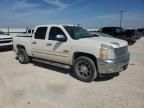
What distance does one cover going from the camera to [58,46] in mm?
6477

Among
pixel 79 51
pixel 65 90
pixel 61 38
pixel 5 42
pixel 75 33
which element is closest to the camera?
pixel 65 90

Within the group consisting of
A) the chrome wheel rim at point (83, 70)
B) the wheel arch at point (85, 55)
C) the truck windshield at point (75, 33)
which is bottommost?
the chrome wheel rim at point (83, 70)

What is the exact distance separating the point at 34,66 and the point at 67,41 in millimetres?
2658

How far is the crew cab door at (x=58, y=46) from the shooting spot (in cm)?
626

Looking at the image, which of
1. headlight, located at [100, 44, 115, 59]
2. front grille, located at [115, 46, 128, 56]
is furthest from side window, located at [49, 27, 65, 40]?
front grille, located at [115, 46, 128, 56]

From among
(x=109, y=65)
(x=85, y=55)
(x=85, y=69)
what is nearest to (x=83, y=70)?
(x=85, y=69)

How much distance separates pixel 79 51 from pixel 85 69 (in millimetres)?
670

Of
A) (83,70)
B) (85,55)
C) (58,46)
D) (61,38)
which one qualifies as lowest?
(83,70)

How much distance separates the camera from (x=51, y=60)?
276 inches

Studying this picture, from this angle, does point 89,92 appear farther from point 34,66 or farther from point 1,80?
point 34,66

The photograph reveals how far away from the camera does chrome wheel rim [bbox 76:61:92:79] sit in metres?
5.79

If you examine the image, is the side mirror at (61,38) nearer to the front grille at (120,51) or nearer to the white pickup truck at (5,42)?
the front grille at (120,51)

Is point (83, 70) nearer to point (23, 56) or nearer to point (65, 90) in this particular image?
point (65, 90)

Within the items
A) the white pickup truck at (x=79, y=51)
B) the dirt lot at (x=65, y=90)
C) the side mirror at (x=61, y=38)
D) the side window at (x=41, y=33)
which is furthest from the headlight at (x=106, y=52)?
the side window at (x=41, y=33)
